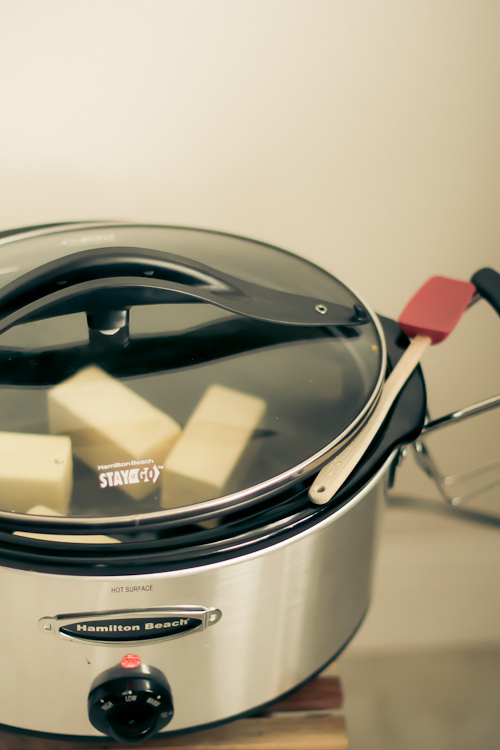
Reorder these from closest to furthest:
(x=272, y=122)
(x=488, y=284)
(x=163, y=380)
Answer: (x=163, y=380)
(x=488, y=284)
(x=272, y=122)

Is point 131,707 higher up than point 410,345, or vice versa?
point 410,345

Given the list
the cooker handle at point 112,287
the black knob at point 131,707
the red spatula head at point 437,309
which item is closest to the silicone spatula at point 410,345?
the red spatula head at point 437,309

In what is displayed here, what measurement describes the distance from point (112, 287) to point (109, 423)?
0.12m

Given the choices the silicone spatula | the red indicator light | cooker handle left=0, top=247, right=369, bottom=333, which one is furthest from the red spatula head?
the red indicator light

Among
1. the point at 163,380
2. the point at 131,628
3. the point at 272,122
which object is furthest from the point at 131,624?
the point at 272,122

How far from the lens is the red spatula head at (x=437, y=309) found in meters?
0.68

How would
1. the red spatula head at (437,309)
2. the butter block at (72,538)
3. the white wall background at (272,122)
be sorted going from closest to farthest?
1. the butter block at (72,538)
2. the red spatula head at (437,309)
3. the white wall background at (272,122)

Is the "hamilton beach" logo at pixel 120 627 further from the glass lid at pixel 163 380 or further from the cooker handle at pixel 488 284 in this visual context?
the cooker handle at pixel 488 284

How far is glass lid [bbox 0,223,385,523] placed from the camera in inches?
20.0

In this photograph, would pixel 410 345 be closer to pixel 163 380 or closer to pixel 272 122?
pixel 163 380

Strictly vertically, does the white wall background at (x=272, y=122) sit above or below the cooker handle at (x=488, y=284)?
above

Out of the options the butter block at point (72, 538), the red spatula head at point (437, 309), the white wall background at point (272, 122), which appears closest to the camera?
the butter block at point (72, 538)

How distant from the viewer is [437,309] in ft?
2.31

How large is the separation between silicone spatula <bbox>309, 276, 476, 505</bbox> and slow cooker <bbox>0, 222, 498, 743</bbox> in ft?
0.04
